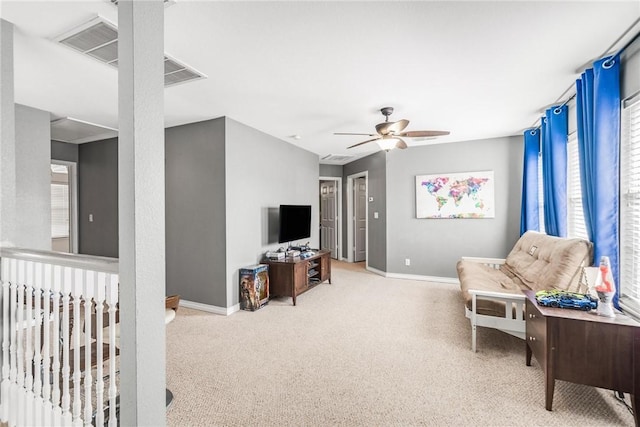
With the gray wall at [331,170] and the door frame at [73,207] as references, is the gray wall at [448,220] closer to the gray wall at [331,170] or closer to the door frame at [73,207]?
the gray wall at [331,170]

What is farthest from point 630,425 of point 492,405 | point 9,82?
point 9,82

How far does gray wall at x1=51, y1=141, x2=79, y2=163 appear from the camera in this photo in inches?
193

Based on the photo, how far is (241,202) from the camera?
394 cm

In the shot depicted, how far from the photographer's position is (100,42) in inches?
80.7

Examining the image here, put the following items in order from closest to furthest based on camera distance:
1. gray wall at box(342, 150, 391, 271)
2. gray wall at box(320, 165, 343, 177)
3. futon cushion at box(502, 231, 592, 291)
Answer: futon cushion at box(502, 231, 592, 291) < gray wall at box(342, 150, 391, 271) < gray wall at box(320, 165, 343, 177)

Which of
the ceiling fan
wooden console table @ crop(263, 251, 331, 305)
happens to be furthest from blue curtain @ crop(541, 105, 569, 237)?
wooden console table @ crop(263, 251, 331, 305)

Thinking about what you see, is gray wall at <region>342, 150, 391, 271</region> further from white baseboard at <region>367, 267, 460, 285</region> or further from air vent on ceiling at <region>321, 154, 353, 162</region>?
air vent on ceiling at <region>321, 154, 353, 162</region>

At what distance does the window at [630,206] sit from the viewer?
84.7 inches

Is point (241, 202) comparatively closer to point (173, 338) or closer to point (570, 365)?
point (173, 338)

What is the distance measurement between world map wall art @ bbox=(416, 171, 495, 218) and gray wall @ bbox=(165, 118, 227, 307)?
3458 mm

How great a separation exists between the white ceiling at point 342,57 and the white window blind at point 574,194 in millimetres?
591

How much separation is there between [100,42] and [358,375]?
3.02 m

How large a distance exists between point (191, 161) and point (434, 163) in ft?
12.9

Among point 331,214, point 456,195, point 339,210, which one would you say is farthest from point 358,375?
point 331,214
